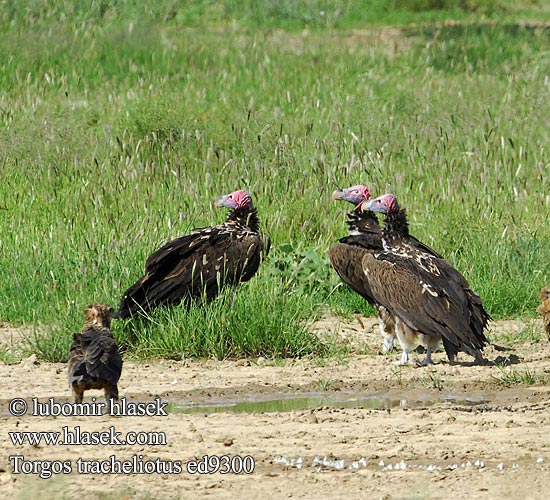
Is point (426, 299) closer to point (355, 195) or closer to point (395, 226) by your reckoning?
point (395, 226)

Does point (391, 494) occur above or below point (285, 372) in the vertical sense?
above

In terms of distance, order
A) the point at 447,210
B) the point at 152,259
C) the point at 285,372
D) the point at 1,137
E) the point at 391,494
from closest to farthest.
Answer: the point at 391,494 < the point at 285,372 < the point at 152,259 < the point at 447,210 < the point at 1,137

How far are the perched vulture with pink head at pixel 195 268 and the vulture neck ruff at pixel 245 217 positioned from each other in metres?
0.27

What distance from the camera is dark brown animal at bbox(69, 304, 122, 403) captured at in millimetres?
6543

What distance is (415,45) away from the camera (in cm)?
1973

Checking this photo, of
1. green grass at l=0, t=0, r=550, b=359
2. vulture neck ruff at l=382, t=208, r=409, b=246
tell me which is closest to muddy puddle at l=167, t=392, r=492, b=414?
green grass at l=0, t=0, r=550, b=359

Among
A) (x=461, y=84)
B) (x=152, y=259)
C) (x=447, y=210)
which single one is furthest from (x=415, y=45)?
(x=152, y=259)

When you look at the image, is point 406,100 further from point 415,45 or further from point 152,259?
point 152,259

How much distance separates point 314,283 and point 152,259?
5.31 ft

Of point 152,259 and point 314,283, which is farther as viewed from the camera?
point 314,283

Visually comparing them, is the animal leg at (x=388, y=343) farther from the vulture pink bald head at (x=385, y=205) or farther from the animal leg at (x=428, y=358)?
the vulture pink bald head at (x=385, y=205)

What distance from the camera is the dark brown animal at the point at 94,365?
6543 millimetres

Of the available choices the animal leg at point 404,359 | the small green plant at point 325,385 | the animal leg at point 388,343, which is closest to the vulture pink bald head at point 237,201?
the animal leg at point 388,343

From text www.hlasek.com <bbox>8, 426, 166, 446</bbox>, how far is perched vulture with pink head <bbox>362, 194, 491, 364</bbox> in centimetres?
240
